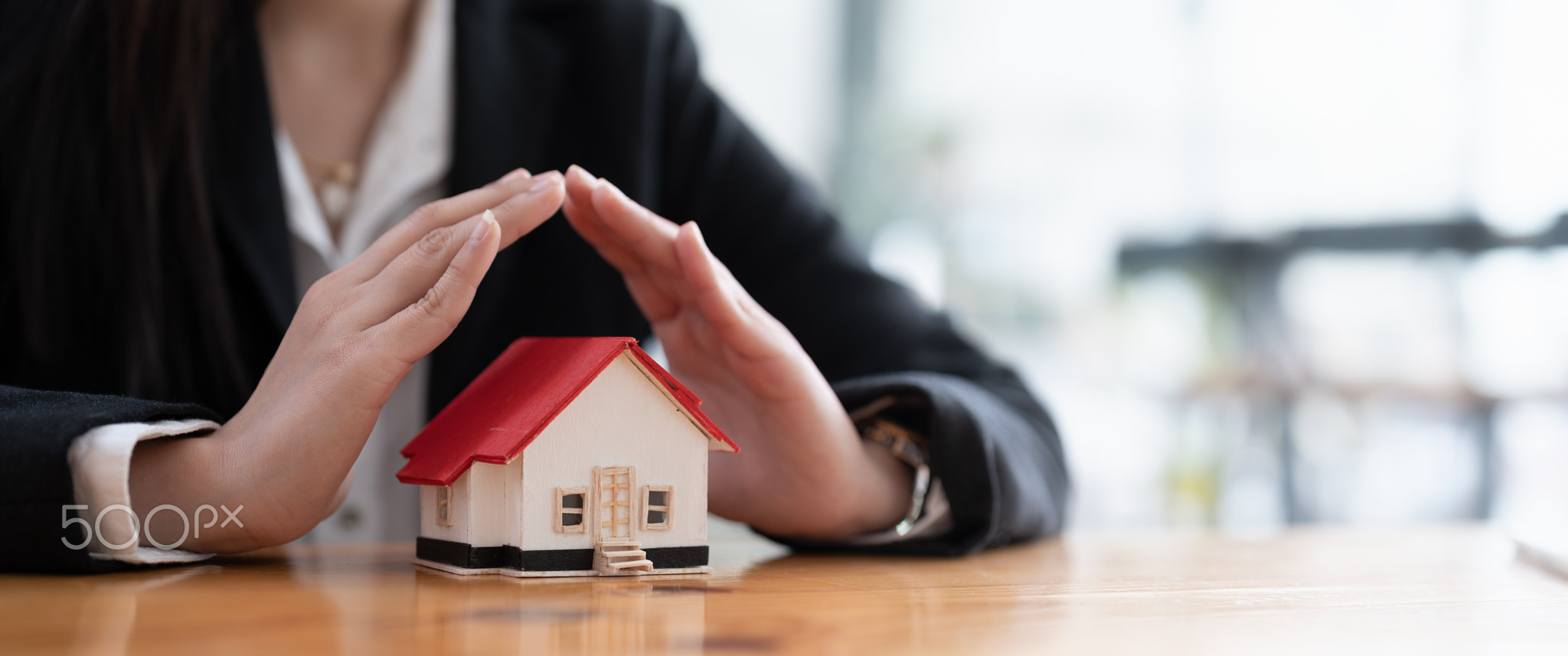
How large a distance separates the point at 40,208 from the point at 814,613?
0.76 m

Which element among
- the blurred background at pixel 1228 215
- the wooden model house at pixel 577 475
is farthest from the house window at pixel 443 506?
the blurred background at pixel 1228 215

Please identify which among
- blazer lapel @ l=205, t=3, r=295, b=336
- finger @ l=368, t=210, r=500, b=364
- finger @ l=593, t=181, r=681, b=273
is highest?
blazer lapel @ l=205, t=3, r=295, b=336

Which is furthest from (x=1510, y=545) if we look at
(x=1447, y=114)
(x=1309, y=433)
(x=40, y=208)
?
(x=1447, y=114)

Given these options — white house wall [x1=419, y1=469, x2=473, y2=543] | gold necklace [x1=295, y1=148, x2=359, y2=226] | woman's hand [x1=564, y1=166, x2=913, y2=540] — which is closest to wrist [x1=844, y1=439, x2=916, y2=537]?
woman's hand [x1=564, y1=166, x2=913, y2=540]

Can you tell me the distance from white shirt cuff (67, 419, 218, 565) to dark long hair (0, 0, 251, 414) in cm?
36

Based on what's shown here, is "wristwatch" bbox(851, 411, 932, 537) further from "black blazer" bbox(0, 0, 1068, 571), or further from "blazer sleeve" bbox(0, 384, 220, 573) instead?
"blazer sleeve" bbox(0, 384, 220, 573)

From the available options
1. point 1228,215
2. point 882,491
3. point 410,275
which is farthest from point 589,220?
point 1228,215

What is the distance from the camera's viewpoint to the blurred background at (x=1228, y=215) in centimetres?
284

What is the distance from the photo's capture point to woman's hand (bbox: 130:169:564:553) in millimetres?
535

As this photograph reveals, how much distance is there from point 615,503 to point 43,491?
0.28m

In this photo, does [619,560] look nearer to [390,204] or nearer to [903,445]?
[903,445]

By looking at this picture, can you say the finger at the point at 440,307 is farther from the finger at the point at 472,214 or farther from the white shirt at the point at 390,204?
the white shirt at the point at 390,204

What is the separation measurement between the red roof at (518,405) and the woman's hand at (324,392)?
49mm

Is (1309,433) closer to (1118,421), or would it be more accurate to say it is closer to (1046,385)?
(1118,421)
